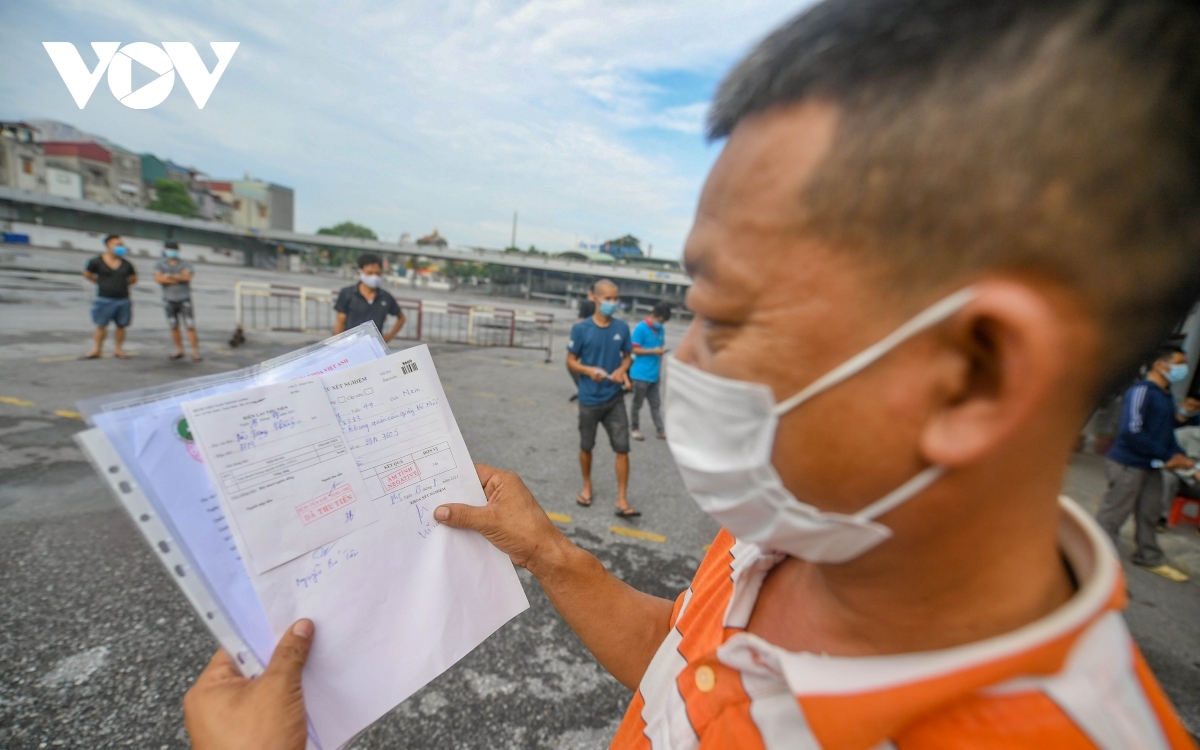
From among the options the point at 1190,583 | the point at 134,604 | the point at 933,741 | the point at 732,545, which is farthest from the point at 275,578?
the point at 1190,583

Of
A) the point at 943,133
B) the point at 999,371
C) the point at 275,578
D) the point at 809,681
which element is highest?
the point at 943,133

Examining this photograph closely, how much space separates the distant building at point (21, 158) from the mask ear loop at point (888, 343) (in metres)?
68.9

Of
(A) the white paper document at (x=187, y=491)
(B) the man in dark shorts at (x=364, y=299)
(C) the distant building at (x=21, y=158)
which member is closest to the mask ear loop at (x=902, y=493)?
(A) the white paper document at (x=187, y=491)

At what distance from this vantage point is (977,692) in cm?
60

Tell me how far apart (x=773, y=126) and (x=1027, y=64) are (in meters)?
0.23

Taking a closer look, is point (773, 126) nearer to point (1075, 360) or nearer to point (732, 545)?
point (1075, 360)

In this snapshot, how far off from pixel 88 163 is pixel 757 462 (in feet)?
254

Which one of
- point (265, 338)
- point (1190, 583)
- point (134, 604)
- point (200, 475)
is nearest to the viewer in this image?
point (200, 475)

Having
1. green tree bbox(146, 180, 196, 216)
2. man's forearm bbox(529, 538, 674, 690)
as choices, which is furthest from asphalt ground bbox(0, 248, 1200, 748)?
green tree bbox(146, 180, 196, 216)

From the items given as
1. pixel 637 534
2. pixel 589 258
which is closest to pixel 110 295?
pixel 637 534

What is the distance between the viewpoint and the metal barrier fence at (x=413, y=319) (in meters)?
12.1

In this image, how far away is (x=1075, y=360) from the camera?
1.80ft

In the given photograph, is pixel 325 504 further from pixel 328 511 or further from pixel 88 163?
pixel 88 163

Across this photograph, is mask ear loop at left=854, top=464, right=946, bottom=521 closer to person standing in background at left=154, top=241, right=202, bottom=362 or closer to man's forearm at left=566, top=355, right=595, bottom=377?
man's forearm at left=566, top=355, right=595, bottom=377
